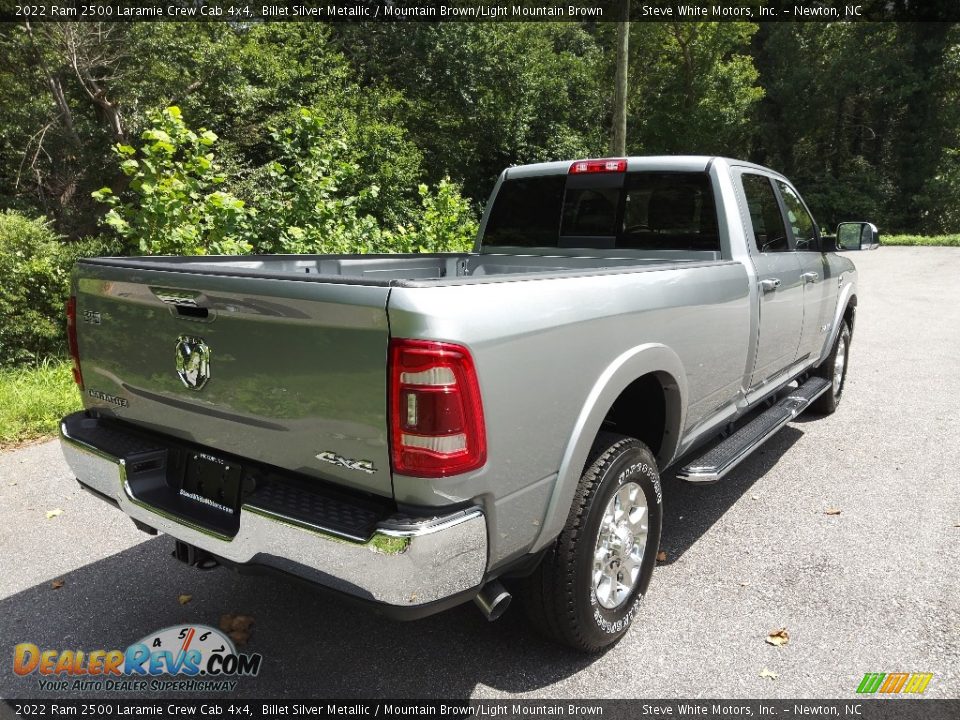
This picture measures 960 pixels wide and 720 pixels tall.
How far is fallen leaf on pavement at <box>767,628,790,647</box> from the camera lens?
9.09 feet

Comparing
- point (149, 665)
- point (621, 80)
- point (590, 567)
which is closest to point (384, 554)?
point (590, 567)

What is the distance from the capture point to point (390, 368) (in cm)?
189

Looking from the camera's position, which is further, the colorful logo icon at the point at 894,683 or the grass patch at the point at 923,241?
the grass patch at the point at 923,241

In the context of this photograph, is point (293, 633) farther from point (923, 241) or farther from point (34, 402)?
point (923, 241)

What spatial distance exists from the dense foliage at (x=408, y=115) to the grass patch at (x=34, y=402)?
61.0 inches

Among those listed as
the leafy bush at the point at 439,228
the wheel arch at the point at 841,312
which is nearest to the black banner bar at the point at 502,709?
the wheel arch at the point at 841,312

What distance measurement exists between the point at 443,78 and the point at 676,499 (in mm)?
23001

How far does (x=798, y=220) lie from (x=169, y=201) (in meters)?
5.24

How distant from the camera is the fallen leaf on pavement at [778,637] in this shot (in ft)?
9.09

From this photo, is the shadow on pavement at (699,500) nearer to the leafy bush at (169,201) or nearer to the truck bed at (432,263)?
the truck bed at (432,263)

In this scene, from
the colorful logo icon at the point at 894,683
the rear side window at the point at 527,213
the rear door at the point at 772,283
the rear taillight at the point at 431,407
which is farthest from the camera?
the rear side window at the point at 527,213

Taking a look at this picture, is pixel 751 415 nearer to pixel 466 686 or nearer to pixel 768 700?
pixel 768 700

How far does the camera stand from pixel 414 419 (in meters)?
1.90

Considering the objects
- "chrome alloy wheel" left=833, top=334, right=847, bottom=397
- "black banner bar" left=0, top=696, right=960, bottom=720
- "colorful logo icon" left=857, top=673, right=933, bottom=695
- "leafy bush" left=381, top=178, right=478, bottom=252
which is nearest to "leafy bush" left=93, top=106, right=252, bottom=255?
"leafy bush" left=381, top=178, right=478, bottom=252
